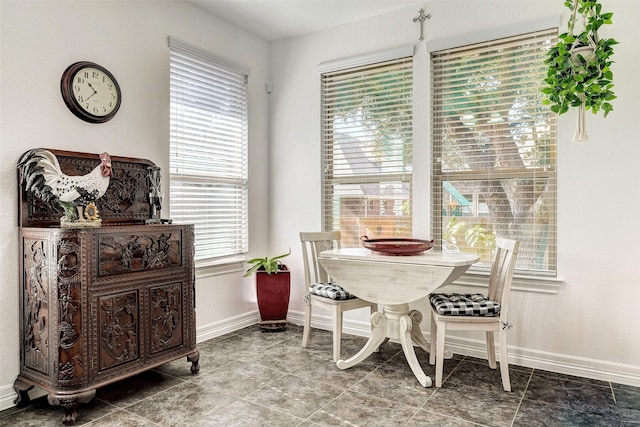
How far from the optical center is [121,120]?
277 cm

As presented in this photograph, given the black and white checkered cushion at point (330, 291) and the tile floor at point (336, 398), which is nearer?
the tile floor at point (336, 398)

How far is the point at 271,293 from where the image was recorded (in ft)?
11.6

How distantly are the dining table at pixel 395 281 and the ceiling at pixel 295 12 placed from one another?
6.15ft

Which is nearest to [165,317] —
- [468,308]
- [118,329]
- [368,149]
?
[118,329]

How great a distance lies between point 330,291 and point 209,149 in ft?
4.91

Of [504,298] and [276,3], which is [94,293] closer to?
[504,298]

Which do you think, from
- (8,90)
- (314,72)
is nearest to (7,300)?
(8,90)

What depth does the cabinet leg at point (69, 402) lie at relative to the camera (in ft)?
6.65

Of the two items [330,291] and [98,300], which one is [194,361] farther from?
[330,291]

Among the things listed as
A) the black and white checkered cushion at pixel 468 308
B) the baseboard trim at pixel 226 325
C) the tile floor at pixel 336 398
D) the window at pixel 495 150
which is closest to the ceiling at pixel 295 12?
the window at pixel 495 150

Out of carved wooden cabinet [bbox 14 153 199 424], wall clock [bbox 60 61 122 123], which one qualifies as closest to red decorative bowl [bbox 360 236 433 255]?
carved wooden cabinet [bbox 14 153 199 424]

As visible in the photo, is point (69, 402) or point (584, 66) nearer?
point (69, 402)

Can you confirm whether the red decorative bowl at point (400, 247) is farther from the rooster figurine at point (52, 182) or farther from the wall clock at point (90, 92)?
the wall clock at point (90, 92)

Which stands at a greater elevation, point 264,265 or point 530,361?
point 264,265
